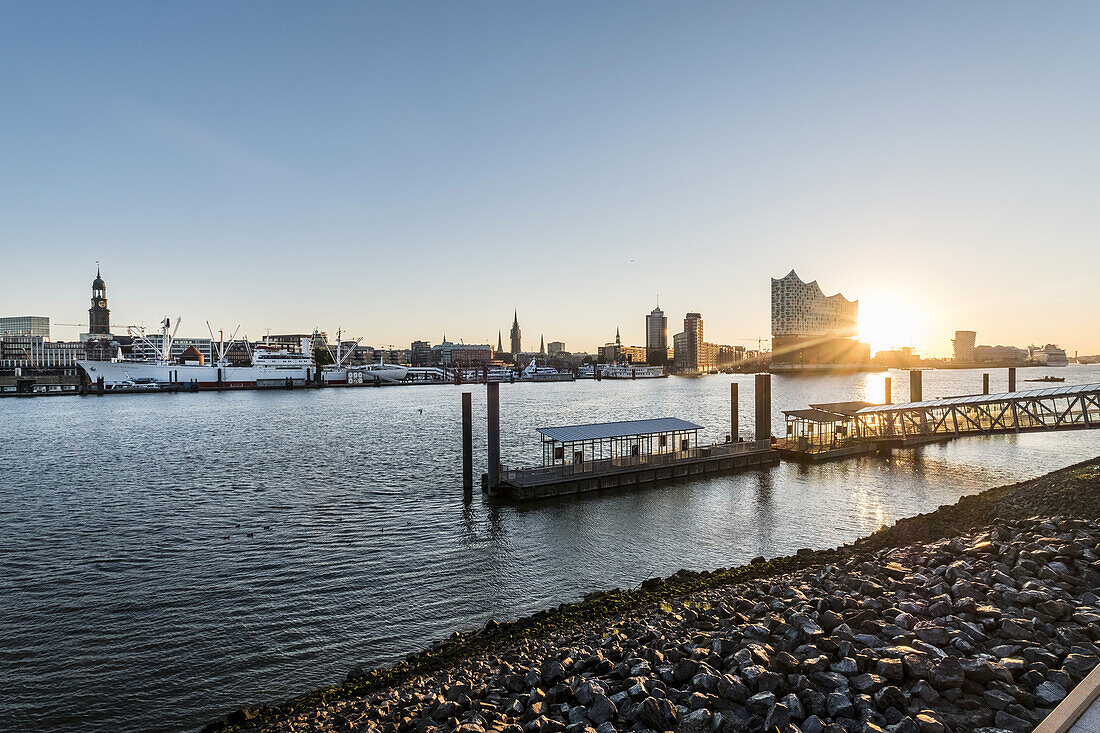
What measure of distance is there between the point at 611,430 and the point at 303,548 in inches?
683

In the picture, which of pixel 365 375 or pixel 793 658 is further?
pixel 365 375

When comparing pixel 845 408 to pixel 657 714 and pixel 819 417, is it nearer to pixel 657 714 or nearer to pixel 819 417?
pixel 819 417

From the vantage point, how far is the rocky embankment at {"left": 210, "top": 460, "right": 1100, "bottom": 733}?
24.9 ft

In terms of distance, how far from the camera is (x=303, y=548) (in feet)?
70.6

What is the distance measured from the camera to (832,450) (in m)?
39.8

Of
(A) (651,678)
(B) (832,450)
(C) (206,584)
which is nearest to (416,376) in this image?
(B) (832,450)

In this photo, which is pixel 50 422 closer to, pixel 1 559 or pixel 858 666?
pixel 1 559

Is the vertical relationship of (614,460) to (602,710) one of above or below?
below

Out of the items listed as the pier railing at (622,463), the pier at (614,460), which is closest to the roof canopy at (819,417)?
the pier at (614,460)

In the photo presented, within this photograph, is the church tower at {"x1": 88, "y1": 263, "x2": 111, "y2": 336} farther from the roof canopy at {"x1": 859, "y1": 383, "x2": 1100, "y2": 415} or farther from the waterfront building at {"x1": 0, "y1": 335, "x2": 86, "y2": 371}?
the roof canopy at {"x1": 859, "y1": 383, "x2": 1100, "y2": 415}

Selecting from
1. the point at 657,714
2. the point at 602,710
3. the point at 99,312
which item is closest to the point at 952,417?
the point at 657,714

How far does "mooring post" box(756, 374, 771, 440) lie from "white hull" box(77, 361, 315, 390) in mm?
138104

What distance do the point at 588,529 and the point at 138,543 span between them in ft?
58.4

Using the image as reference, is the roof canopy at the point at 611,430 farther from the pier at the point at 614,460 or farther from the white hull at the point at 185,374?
the white hull at the point at 185,374
